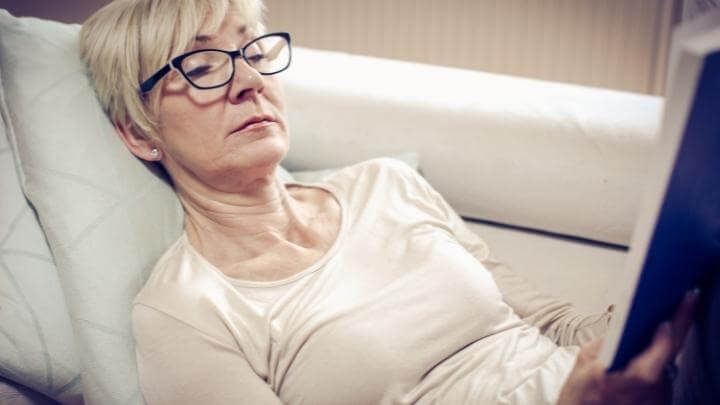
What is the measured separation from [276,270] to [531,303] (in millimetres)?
463

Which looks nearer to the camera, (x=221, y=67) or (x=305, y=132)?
(x=221, y=67)

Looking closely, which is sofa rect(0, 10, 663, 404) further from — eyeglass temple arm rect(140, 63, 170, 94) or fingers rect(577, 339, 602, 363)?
fingers rect(577, 339, 602, 363)

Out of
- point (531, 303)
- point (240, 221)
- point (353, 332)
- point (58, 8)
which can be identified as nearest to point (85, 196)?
point (240, 221)

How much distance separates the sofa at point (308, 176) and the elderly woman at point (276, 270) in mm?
62

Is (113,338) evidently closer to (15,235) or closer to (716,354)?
(15,235)

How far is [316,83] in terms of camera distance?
4.82ft

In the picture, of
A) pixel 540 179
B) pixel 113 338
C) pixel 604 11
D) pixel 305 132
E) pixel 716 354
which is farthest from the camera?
pixel 604 11

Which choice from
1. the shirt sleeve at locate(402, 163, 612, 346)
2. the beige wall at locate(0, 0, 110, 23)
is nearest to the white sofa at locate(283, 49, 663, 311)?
the shirt sleeve at locate(402, 163, 612, 346)

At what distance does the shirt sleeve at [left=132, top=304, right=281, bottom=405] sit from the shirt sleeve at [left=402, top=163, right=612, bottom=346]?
1.52ft

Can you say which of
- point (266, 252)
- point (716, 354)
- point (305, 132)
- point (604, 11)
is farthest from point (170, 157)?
point (604, 11)

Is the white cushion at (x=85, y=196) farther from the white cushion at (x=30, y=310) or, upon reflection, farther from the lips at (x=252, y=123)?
the lips at (x=252, y=123)

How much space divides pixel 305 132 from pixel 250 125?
394mm

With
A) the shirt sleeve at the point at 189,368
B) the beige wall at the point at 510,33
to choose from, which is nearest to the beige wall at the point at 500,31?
the beige wall at the point at 510,33

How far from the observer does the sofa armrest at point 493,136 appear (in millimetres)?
1315
